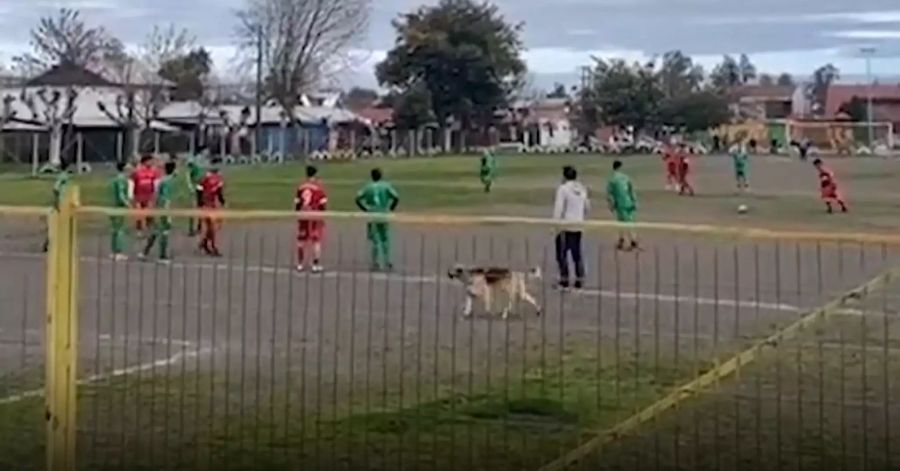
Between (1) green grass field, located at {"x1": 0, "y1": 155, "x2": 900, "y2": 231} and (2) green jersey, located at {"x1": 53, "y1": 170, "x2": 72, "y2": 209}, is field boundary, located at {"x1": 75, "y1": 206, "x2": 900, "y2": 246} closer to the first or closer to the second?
(2) green jersey, located at {"x1": 53, "y1": 170, "x2": 72, "y2": 209}

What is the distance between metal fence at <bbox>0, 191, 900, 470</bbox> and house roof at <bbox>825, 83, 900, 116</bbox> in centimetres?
10472

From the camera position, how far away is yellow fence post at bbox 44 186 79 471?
24.7ft

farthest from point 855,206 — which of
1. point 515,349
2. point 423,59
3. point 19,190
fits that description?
point 423,59

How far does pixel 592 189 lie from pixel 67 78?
4029 centimetres

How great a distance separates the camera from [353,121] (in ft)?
338

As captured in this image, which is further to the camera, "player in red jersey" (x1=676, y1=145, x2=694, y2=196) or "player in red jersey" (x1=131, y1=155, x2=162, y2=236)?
"player in red jersey" (x1=676, y1=145, x2=694, y2=196)

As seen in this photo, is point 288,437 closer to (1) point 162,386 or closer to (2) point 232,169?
(1) point 162,386

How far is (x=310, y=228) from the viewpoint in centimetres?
1174

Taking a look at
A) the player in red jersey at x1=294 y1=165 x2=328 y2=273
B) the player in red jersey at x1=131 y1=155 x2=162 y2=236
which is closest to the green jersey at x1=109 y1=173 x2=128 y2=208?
the player in red jersey at x1=131 y1=155 x2=162 y2=236

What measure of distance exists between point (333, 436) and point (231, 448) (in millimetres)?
581

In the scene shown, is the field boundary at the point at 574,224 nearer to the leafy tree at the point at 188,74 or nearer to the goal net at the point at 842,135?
the leafy tree at the point at 188,74

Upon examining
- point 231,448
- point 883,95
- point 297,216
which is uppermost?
point 883,95

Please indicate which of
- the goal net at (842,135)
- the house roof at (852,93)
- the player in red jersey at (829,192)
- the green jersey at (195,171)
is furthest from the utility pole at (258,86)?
the green jersey at (195,171)

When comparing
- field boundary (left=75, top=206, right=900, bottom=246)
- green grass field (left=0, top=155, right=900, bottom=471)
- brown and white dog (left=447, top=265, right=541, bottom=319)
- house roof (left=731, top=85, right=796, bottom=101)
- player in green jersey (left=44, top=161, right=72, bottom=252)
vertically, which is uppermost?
house roof (left=731, top=85, right=796, bottom=101)
